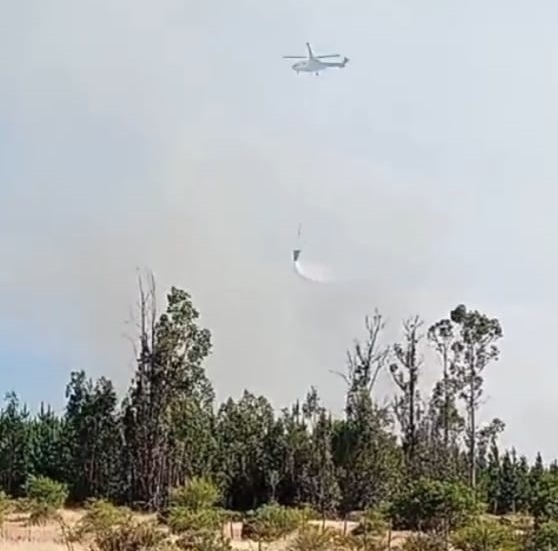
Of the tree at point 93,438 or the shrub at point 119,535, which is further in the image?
the tree at point 93,438

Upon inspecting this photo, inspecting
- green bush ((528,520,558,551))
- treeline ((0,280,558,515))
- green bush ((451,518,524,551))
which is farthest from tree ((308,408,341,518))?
green bush ((528,520,558,551))

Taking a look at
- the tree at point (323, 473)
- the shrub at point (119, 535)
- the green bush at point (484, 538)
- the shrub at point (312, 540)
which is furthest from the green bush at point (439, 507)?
the tree at point (323, 473)

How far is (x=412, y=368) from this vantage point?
140 ft

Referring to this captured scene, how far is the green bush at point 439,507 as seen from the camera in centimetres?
2091

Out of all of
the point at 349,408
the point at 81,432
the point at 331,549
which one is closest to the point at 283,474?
the point at 349,408

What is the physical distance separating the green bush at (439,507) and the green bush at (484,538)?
2.60ft

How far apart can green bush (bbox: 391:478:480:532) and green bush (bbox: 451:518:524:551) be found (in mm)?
792

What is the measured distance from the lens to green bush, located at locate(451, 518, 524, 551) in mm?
18891

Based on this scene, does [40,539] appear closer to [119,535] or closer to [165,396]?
[119,535]

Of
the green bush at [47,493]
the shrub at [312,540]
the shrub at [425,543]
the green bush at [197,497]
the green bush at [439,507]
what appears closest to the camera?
the shrub at [312,540]

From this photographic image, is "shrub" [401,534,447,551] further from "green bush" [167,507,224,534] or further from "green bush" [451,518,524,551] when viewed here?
"green bush" [167,507,224,534]

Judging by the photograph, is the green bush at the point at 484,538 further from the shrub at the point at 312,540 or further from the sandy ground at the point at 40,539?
the sandy ground at the point at 40,539

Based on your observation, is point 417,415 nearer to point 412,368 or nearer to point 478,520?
point 412,368

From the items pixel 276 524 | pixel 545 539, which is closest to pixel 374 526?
pixel 276 524
